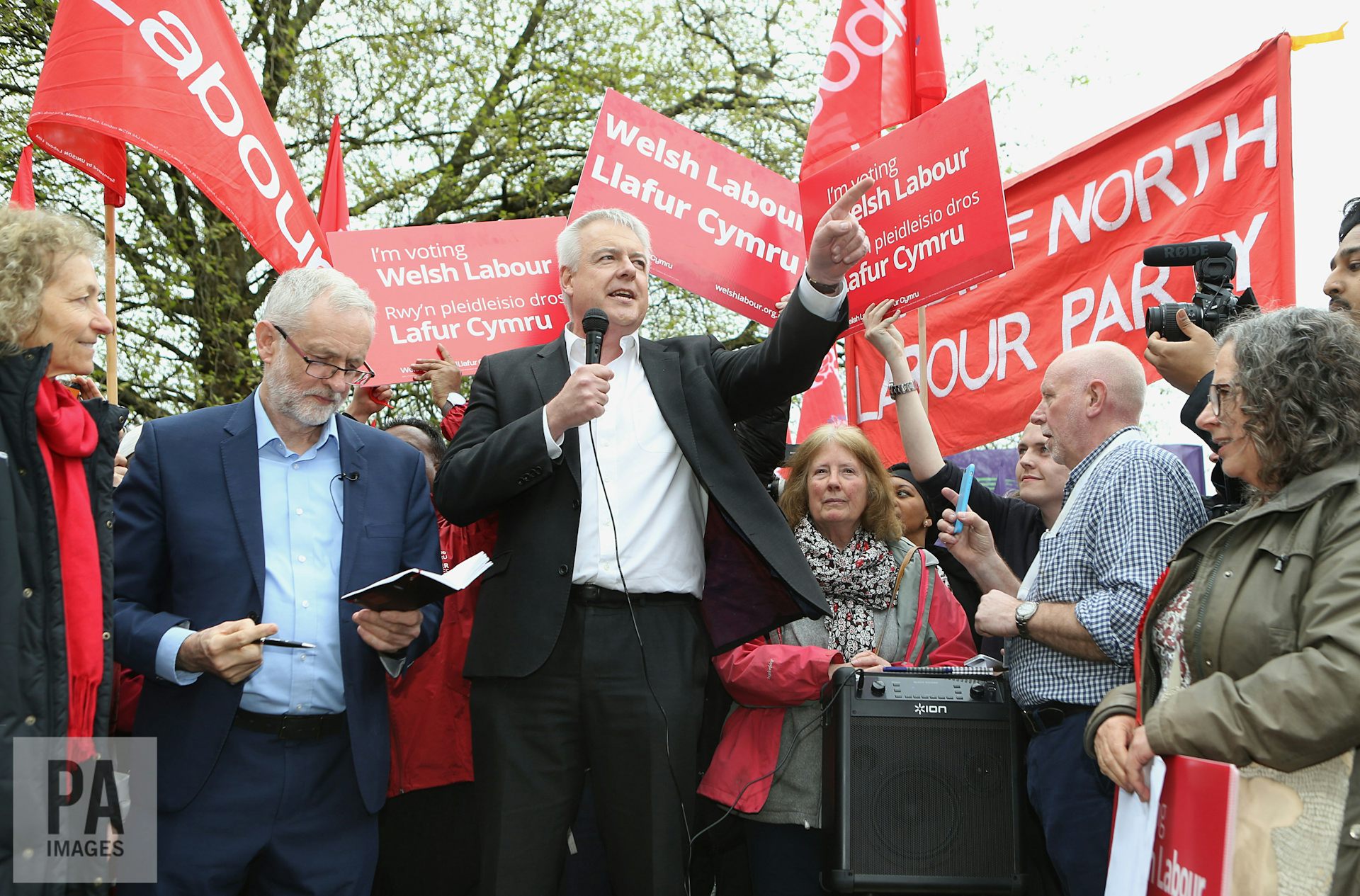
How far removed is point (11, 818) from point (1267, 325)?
2.73 metres

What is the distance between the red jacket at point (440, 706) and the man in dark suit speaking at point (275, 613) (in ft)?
1.42

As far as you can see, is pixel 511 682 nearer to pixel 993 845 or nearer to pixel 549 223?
pixel 993 845

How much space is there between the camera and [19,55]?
11180mm

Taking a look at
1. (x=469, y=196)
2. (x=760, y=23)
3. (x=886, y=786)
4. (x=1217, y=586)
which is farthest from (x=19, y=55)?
(x=1217, y=586)

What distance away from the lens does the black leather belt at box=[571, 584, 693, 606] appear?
10.1ft

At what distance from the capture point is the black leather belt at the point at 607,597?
3.09 metres

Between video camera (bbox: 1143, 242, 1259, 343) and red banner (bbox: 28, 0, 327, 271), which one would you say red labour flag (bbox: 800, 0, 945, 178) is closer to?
video camera (bbox: 1143, 242, 1259, 343)

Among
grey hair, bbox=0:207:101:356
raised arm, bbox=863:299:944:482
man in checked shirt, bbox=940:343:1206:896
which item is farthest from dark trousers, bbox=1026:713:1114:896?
Answer: grey hair, bbox=0:207:101:356

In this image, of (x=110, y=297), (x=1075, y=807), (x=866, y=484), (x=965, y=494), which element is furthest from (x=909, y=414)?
(x=110, y=297)

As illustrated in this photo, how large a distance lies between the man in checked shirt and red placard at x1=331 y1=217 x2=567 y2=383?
9.51 ft

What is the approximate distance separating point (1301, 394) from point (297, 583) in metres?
2.39

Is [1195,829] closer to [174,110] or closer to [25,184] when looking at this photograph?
[174,110]

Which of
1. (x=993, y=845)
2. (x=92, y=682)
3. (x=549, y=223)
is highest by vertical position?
(x=549, y=223)

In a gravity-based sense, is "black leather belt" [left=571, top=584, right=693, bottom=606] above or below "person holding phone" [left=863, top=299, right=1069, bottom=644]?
below
